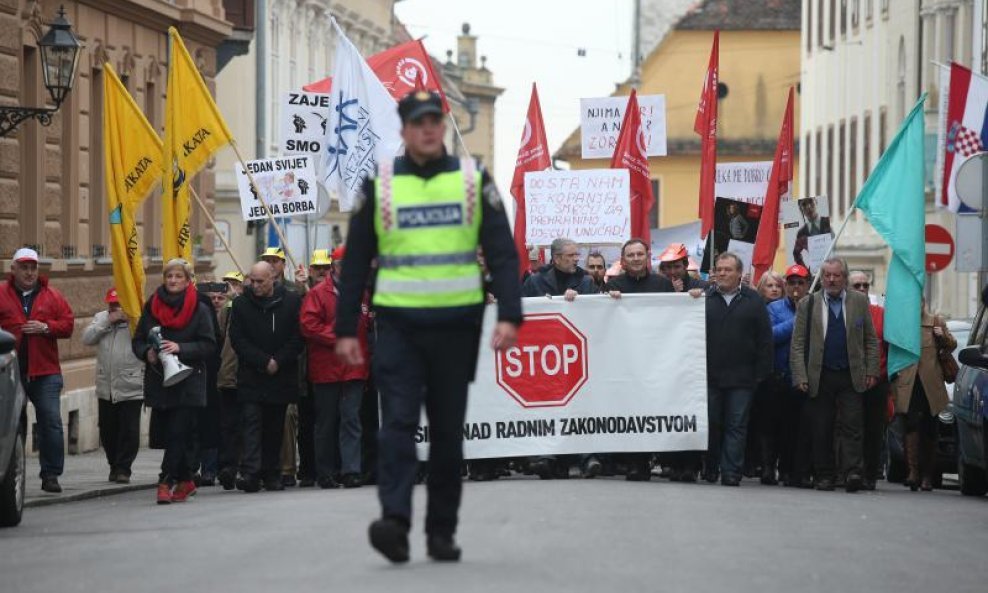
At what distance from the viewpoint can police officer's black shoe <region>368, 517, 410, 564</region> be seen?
9703 mm

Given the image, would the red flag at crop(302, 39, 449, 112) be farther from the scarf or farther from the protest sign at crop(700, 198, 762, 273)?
the scarf

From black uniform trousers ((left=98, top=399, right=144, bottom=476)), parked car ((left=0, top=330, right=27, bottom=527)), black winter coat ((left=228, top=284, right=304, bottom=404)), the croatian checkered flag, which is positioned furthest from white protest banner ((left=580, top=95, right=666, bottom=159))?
parked car ((left=0, top=330, right=27, bottom=527))

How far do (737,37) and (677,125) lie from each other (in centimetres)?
427

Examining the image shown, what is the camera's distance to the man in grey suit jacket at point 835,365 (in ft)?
57.3

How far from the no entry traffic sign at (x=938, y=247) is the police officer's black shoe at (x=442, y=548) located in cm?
1860

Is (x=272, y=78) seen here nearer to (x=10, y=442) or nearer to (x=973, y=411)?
(x=973, y=411)

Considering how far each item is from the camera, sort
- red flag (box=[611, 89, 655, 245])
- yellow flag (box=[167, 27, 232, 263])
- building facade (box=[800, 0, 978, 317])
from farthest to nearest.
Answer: building facade (box=[800, 0, 978, 317]), red flag (box=[611, 89, 655, 245]), yellow flag (box=[167, 27, 232, 263])

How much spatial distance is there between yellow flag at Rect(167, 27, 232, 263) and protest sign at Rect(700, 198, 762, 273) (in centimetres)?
490

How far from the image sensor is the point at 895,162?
1875cm

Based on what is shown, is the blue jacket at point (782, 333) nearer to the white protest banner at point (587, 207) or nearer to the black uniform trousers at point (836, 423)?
the black uniform trousers at point (836, 423)

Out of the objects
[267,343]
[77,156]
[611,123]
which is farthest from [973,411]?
[77,156]

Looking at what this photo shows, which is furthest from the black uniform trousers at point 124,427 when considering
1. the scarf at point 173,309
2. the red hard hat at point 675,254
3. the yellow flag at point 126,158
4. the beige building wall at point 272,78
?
the beige building wall at point 272,78

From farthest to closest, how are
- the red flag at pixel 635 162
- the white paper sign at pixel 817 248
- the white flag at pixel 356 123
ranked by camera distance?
the white paper sign at pixel 817 248 < the red flag at pixel 635 162 < the white flag at pixel 356 123

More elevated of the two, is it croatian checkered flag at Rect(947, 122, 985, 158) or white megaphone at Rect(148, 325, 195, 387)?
croatian checkered flag at Rect(947, 122, 985, 158)
